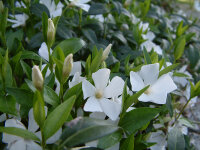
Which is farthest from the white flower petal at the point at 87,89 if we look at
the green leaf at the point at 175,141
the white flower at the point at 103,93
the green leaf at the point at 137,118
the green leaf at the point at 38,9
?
the green leaf at the point at 38,9

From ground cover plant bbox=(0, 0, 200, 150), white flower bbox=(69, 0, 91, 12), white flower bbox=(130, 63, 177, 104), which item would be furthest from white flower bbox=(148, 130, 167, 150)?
white flower bbox=(69, 0, 91, 12)

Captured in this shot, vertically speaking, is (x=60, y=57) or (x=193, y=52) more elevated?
(x=60, y=57)

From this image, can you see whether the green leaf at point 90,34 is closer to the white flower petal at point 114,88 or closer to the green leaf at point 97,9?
the green leaf at point 97,9

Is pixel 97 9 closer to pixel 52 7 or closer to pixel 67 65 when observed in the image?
pixel 52 7

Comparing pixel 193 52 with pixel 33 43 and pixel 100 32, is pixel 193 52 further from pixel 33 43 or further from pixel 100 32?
pixel 33 43

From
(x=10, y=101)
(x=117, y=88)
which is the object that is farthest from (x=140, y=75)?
(x=10, y=101)
